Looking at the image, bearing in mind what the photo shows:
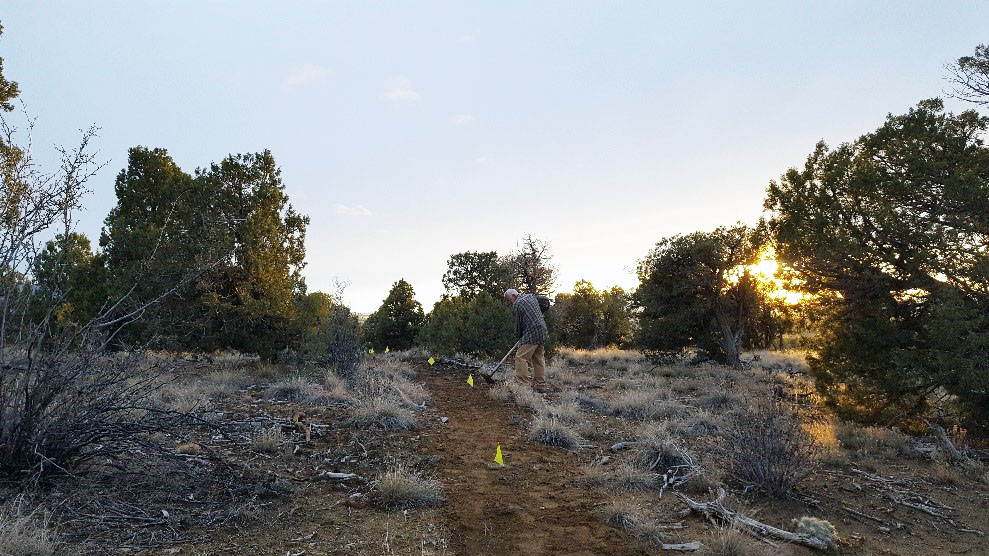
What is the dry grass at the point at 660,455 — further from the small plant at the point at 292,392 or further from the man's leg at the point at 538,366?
the man's leg at the point at 538,366

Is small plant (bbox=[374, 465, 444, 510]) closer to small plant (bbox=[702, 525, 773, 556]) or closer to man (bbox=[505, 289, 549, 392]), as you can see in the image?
small plant (bbox=[702, 525, 773, 556])

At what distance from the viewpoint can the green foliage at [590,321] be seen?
33.9 meters

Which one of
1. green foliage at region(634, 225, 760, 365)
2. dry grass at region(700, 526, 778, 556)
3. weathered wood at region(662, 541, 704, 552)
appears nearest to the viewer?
dry grass at region(700, 526, 778, 556)

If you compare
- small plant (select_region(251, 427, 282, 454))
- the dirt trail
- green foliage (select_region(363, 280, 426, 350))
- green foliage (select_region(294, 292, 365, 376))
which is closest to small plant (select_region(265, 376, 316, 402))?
green foliage (select_region(294, 292, 365, 376))

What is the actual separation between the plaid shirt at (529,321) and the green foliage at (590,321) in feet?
71.7

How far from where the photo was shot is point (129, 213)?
17.1m

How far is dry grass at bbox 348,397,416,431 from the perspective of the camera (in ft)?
23.5

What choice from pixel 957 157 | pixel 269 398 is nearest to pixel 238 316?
pixel 269 398

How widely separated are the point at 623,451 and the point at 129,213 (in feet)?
57.3

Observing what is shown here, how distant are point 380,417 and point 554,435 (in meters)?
2.39

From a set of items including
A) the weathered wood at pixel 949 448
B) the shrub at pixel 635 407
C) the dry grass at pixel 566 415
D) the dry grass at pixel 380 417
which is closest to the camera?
the weathered wood at pixel 949 448

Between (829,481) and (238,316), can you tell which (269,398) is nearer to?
(238,316)

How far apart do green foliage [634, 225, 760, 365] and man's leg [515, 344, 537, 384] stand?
8.84m

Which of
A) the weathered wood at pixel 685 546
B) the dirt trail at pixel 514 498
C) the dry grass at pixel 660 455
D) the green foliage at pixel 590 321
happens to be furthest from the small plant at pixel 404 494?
the green foliage at pixel 590 321
